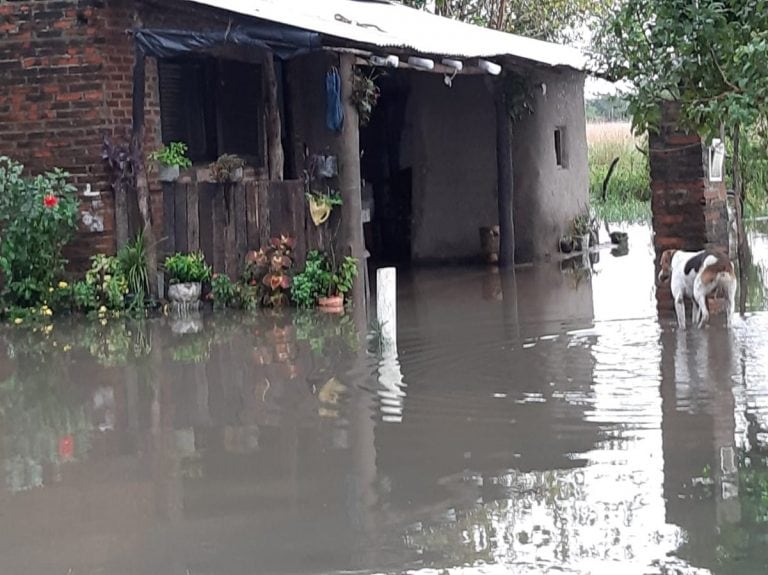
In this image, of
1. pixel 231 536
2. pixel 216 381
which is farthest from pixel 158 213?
pixel 231 536

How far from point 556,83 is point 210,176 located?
7043 mm

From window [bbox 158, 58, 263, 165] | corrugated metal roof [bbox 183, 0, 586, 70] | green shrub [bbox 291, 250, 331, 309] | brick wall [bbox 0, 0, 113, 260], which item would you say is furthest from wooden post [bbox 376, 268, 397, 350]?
window [bbox 158, 58, 263, 165]

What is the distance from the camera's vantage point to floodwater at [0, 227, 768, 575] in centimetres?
537

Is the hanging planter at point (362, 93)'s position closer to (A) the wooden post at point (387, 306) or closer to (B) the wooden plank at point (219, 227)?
(B) the wooden plank at point (219, 227)

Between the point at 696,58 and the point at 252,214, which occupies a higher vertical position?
the point at 696,58

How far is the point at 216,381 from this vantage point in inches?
370

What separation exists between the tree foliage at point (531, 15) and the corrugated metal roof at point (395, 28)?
9134 mm

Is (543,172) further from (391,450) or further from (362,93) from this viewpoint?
(391,450)

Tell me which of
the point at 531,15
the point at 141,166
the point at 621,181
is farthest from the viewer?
the point at 531,15

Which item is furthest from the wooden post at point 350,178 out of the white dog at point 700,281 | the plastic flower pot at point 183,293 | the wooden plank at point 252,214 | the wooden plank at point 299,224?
the white dog at point 700,281

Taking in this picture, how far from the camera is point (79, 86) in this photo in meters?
13.4

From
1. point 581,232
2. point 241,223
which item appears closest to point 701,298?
point 241,223

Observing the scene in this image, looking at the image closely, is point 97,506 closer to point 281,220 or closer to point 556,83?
point 281,220

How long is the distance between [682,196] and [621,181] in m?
17.7
